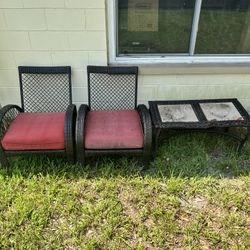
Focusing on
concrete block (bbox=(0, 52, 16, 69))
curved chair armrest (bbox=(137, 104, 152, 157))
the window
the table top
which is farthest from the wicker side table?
concrete block (bbox=(0, 52, 16, 69))

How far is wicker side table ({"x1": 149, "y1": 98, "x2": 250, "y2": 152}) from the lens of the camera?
8.16ft

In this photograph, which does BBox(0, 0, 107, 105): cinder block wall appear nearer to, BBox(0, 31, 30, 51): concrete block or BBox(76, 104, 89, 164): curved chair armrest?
BBox(0, 31, 30, 51): concrete block

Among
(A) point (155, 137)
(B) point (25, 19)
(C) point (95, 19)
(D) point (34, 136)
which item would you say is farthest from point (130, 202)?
(B) point (25, 19)

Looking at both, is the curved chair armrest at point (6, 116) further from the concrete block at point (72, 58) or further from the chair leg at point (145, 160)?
the chair leg at point (145, 160)

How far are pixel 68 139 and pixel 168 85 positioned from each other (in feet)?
4.02

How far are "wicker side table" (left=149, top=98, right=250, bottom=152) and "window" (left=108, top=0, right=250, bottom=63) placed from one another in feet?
1.43

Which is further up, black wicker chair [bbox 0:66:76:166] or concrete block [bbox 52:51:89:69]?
concrete block [bbox 52:51:89:69]

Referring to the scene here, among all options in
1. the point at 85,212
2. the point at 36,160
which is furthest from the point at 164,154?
the point at 36,160

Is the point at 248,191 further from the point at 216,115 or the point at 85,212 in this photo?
the point at 85,212

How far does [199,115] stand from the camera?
260 centimetres

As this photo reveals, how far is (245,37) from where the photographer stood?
108 inches

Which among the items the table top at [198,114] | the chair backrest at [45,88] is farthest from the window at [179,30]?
the chair backrest at [45,88]

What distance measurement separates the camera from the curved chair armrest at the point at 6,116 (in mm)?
2389

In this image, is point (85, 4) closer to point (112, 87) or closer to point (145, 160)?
point (112, 87)
